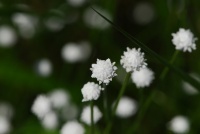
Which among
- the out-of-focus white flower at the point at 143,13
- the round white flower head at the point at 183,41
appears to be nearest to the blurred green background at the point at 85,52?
the out-of-focus white flower at the point at 143,13

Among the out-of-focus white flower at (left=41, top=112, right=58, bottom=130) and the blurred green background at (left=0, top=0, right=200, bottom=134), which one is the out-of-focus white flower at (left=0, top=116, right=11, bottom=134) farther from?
the out-of-focus white flower at (left=41, top=112, right=58, bottom=130)

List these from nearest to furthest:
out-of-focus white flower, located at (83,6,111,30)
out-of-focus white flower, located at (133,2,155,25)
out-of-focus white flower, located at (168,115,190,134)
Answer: out-of-focus white flower, located at (168,115,190,134)
out-of-focus white flower, located at (83,6,111,30)
out-of-focus white flower, located at (133,2,155,25)

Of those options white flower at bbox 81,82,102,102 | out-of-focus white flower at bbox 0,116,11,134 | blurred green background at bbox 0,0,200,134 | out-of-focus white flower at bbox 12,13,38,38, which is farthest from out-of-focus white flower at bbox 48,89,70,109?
white flower at bbox 81,82,102,102

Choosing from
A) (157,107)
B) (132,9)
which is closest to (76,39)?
(132,9)

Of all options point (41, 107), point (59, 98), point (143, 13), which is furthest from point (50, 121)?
point (143, 13)

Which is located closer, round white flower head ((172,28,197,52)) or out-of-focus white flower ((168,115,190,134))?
round white flower head ((172,28,197,52))

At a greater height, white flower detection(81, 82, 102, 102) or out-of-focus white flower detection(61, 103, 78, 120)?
white flower detection(81, 82, 102, 102)

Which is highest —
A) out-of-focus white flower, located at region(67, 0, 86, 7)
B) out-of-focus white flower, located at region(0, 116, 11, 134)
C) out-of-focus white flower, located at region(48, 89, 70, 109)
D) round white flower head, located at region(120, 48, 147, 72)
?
round white flower head, located at region(120, 48, 147, 72)

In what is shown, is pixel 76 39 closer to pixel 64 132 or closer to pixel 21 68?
pixel 21 68
